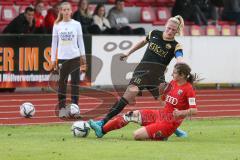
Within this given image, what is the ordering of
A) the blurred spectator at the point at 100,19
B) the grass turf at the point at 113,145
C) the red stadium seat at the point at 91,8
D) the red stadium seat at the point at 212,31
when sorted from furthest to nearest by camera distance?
the red stadium seat at the point at 212,31, the red stadium seat at the point at 91,8, the blurred spectator at the point at 100,19, the grass turf at the point at 113,145

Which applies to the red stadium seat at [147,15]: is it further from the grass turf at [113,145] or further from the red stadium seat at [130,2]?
the grass turf at [113,145]

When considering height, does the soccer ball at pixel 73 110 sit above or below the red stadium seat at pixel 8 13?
below

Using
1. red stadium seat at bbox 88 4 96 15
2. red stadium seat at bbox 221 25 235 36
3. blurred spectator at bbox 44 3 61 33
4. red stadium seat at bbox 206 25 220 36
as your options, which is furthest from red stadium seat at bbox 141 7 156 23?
blurred spectator at bbox 44 3 61 33

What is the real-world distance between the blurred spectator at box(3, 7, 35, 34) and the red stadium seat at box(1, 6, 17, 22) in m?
2.37

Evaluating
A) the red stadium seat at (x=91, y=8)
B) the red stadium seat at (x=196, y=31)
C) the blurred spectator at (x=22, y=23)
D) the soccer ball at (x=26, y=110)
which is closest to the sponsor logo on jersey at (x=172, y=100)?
the soccer ball at (x=26, y=110)

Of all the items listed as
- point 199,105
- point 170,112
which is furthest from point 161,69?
point 199,105

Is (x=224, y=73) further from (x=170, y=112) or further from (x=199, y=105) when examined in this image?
(x=170, y=112)

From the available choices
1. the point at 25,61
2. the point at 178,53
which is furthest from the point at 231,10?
the point at 178,53

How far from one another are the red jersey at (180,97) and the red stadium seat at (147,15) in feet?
49.0

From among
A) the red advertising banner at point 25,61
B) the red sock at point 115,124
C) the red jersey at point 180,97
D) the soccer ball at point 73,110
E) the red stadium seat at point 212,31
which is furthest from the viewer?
the red stadium seat at point 212,31

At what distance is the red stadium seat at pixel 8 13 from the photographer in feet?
83.3

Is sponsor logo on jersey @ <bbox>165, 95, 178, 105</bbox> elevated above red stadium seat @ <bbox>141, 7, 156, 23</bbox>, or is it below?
above

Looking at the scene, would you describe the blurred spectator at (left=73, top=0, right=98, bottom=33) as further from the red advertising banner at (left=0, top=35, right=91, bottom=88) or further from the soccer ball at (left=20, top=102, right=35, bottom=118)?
the soccer ball at (left=20, top=102, right=35, bottom=118)

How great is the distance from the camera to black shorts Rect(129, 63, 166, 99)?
554 inches
